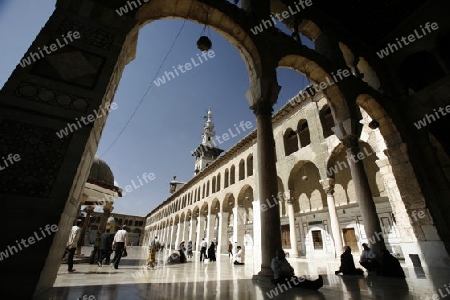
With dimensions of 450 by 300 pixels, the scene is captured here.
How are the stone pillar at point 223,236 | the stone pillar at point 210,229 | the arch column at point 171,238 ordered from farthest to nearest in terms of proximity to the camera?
1. the arch column at point 171,238
2. the stone pillar at point 210,229
3. the stone pillar at point 223,236

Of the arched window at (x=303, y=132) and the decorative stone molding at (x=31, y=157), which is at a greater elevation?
the arched window at (x=303, y=132)

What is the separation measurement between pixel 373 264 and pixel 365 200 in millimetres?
1526

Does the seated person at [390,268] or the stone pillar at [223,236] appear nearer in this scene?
the seated person at [390,268]

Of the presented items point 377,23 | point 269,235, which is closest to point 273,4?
point 377,23

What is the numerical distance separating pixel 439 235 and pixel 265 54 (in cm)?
688

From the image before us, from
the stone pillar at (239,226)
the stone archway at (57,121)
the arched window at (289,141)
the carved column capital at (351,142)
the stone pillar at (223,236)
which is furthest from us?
the stone pillar at (223,236)

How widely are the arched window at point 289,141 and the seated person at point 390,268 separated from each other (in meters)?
9.88

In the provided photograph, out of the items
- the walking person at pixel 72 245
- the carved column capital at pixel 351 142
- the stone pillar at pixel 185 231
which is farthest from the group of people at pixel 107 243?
the stone pillar at pixel 185 231

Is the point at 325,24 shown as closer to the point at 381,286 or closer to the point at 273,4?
the point at 273,4

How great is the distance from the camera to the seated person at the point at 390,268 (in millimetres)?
4707

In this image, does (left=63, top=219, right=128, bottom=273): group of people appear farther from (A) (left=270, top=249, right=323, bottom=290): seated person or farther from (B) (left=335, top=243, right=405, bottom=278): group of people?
(B) (left=335, top=243, right=405, bottom=278): group of people

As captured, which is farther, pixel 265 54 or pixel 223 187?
pixel 223 187

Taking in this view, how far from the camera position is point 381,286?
3701mm

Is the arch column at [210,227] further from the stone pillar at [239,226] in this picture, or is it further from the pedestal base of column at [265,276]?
the pedestal base of column at [265,276]
